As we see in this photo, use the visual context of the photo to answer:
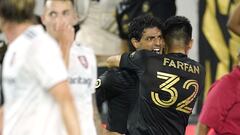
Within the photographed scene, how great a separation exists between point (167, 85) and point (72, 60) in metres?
1.17

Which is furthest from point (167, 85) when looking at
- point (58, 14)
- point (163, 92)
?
point (58, 14)

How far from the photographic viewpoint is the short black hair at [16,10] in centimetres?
393

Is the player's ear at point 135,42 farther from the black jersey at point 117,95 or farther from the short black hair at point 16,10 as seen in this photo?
the short black hair at point 16,10

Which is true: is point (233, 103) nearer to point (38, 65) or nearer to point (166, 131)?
point (166, 131)

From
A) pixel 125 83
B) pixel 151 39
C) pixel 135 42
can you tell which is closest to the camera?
pixel 151 39

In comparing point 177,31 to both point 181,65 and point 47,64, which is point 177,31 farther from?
point 47,64

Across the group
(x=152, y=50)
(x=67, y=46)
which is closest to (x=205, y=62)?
(x=152, y=50)

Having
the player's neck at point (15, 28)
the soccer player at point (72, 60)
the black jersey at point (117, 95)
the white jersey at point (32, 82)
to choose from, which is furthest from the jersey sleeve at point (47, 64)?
the black jersey at point (117, 95)

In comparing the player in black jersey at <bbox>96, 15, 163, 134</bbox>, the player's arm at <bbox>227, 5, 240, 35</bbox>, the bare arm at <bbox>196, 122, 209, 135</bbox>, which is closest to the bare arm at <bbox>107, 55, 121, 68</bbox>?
the player in black jersey at <bbox>96, 15, 163, 134</bbox>

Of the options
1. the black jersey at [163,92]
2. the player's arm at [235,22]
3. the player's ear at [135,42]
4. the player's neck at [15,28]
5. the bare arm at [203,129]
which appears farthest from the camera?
the player's ear at [135,42]

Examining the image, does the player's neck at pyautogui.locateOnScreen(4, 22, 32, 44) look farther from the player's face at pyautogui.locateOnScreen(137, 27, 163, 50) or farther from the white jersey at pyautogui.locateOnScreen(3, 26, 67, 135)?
the player's face at pyautogui.locateOnScreen(137, 27, 163, 50)

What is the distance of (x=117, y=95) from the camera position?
19.3 feet

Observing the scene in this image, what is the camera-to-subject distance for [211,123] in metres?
5.03

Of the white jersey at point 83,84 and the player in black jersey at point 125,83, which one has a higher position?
the white jersey at point 83,84
